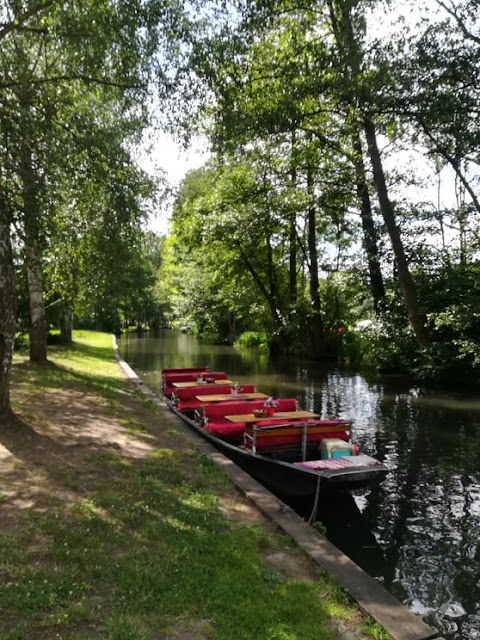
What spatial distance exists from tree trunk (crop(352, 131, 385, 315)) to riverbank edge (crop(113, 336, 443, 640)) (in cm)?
1634

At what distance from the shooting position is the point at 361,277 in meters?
22.8

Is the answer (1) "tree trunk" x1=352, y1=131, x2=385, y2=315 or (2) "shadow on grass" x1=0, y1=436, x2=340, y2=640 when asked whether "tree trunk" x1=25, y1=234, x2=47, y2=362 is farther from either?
(1) "tree trunk" x1=352, y1=131, x2=385, y2=315

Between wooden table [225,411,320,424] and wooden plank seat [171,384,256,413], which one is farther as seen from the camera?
wooden plank seat [171,384,256,413]

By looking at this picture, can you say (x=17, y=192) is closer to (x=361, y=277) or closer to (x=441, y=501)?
(x=441, y=501)

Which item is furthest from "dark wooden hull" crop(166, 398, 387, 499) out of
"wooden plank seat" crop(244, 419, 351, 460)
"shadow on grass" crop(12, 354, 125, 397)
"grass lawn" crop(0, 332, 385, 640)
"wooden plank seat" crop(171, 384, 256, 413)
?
"shadow on grass" crop(12, 354, 125, 397)

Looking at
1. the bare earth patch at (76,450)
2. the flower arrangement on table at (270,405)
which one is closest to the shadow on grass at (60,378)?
the bare earth patch at (76,450)

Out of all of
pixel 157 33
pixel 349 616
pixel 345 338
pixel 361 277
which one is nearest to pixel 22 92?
pixel 157 33

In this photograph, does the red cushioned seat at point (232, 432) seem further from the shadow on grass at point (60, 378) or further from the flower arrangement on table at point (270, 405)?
the shadow on grass at point (60, 378)

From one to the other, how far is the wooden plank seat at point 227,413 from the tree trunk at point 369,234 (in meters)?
12.8

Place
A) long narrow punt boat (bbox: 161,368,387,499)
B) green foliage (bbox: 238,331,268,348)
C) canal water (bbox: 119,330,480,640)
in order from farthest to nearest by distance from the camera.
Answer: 1. green foliage (bbox: 238,331,268,348)
2. long narrow punt boat (bbox: 161,368,387,499)
3. canal water (bbox: 119,330,480,640)

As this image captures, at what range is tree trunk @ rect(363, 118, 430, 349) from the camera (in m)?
18.6

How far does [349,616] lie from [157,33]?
9175 millimetres

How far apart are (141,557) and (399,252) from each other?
1670 centimetres

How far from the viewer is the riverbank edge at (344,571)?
3.40 meters
